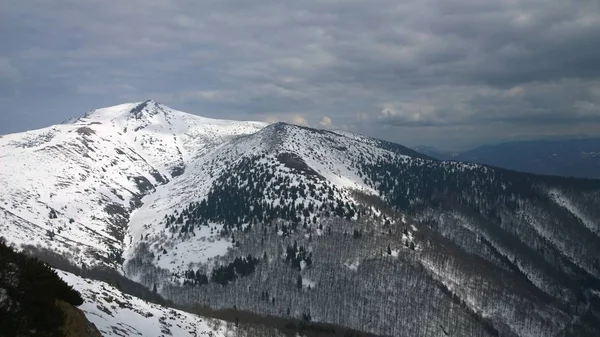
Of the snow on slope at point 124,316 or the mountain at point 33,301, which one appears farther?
the snow on slope at point 124,316

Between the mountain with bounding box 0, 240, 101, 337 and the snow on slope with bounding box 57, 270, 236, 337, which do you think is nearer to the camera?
the mountain with bounding box 0, 240, 101, 337

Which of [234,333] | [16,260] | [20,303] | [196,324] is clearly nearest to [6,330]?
[20,303]

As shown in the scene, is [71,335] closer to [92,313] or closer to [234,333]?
[92,313]

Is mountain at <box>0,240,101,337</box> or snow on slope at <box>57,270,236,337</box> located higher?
mountain at <box>0,240,101,337</box>

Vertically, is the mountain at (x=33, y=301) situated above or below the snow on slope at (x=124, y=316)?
above

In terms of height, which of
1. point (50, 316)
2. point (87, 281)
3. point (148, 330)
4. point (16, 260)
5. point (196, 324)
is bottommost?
point (196, 324)

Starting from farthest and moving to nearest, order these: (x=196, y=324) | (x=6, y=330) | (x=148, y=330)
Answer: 1. (x=196, y=324)
2. (x=148, y=330)
3. (x=6, y=330)

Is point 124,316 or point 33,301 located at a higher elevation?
point 33,301

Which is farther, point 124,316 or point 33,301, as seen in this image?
point 124,316
